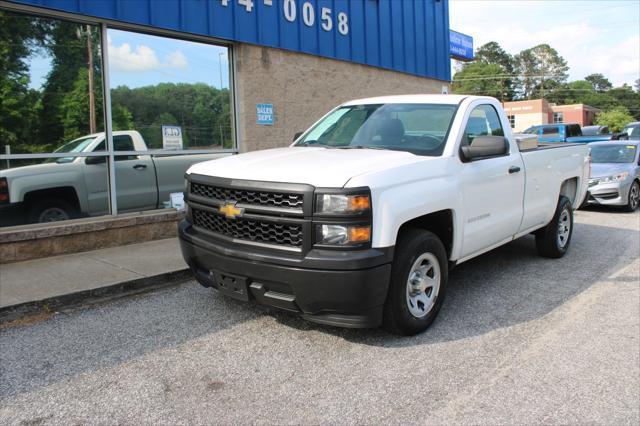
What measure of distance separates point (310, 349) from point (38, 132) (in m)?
4.99

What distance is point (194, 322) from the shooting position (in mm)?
4496

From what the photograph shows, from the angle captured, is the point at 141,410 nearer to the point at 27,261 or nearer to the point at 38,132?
the point at 27,261

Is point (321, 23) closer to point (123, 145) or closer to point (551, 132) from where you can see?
point (123, 145)

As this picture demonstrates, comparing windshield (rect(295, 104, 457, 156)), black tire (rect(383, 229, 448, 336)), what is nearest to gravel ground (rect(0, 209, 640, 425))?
black tire (rect(383, 229, 448, 336))

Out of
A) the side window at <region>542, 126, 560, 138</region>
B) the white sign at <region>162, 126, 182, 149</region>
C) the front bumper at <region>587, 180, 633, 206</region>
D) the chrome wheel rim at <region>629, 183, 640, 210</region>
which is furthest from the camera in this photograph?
the side window at <region>542, 126, 560, 138</region>

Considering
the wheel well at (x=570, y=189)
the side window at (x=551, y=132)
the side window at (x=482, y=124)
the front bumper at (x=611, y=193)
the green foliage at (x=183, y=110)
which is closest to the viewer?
the side window at (x=482, y=124)

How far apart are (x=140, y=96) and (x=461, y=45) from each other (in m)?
17.0

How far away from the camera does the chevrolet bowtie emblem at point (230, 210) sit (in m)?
3.89

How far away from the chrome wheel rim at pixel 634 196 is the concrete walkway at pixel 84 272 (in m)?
9.37

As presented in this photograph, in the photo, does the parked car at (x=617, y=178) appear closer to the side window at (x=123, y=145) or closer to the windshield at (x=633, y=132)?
the windshield at (x=633, y=132)

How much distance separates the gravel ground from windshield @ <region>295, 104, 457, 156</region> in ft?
5.07

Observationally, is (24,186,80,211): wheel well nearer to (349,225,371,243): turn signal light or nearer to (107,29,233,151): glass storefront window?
(107,29,233,151): glass storefront window

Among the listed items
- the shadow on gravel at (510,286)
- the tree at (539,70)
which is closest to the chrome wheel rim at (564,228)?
the shadow on gravel at (510,286)

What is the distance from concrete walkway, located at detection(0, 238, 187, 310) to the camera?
5109mm
